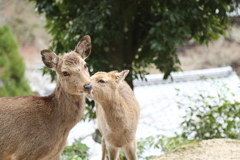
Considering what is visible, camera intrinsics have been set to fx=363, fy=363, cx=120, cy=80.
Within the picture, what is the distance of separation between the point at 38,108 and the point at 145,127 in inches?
204

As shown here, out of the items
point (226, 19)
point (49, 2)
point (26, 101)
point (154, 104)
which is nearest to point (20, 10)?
point (154, 104)

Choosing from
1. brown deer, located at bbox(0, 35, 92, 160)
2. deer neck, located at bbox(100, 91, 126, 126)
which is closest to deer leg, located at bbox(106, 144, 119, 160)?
deer neck, located at bbox(100, 91, 126, 126)

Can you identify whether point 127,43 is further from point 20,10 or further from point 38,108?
point 20,10

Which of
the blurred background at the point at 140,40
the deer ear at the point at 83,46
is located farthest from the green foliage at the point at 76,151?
the deer ear at the point at 83,46

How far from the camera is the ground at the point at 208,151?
393cm

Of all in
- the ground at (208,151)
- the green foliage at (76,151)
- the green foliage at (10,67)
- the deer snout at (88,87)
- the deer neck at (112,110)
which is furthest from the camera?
the green foliage at (10,67)

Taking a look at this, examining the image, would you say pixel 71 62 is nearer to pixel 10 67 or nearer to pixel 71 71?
pixel 71 71

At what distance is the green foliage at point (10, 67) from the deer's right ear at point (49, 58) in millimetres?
4929

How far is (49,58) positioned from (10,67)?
17.0 ft

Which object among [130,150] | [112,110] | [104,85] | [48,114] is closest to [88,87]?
[48,114]

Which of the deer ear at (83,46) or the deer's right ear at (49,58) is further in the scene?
the deer ear at (83,46)

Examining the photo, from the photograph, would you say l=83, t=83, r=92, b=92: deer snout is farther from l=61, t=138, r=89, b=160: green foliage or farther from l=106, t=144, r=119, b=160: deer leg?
l=61, t=138, r=89, b=160: green foliage

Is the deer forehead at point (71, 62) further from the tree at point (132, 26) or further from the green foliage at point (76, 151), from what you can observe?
the green foliage at point (76, 151)

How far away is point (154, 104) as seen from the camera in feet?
27.7
